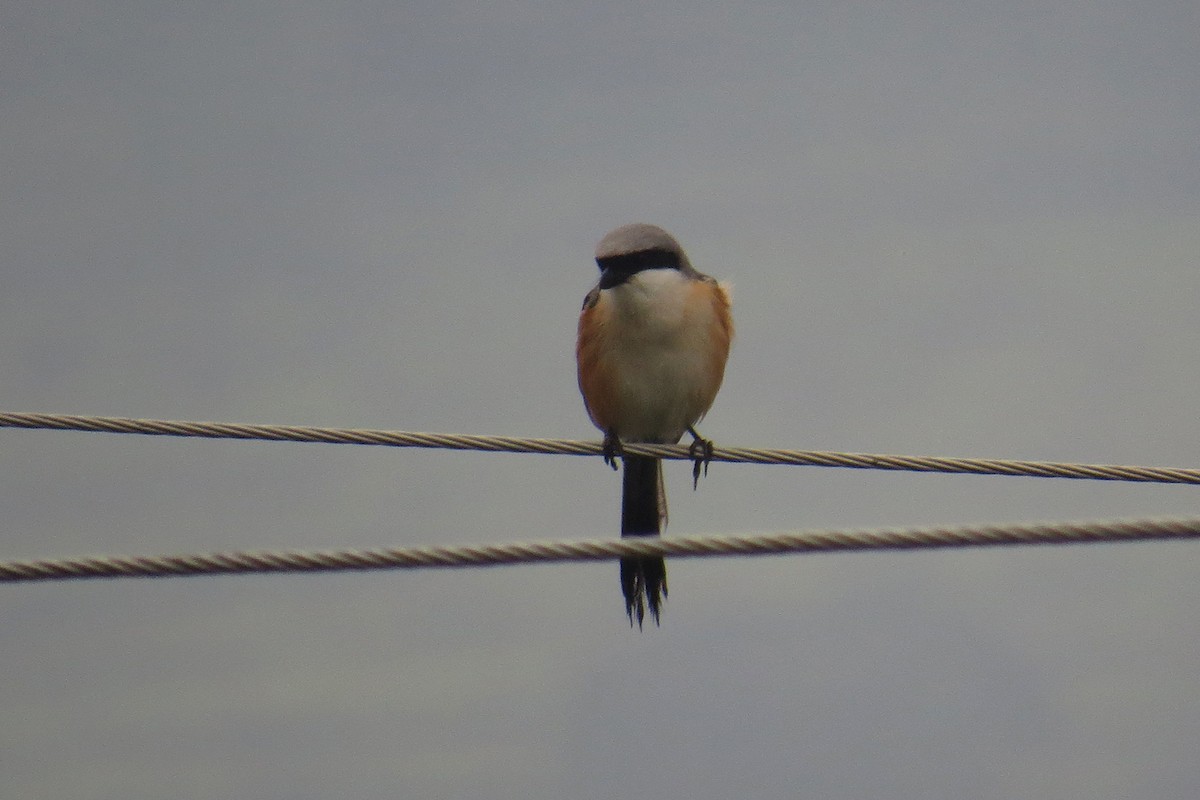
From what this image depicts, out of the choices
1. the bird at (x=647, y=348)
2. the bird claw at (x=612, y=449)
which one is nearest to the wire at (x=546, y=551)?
the bird claw at (x=612, y=449)

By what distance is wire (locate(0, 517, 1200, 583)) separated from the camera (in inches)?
111

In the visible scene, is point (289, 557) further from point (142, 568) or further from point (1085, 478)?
point (1085, 478)

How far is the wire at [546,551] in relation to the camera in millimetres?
2812

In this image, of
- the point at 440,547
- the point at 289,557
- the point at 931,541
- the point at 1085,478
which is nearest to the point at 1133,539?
the point at 931,541

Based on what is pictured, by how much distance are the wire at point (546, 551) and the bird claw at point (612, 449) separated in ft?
4.68

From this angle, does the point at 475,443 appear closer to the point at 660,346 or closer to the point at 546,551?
the point at 546,551

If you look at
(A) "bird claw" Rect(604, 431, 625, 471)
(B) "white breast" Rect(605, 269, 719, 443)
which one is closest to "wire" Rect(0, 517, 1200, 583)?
(A) "bird claw" Rect(604, 431, 625, 471)

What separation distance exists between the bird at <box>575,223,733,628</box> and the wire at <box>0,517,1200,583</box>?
266cm

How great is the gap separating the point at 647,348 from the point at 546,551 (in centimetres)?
296

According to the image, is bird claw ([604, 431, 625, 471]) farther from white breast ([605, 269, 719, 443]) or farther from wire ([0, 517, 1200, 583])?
wire ([0, 517, 1200, 583])

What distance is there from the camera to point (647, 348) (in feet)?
18.8

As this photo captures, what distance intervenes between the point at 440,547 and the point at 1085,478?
2.03m

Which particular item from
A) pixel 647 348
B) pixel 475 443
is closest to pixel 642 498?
pixel 647 348

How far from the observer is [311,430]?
3.80 metres
